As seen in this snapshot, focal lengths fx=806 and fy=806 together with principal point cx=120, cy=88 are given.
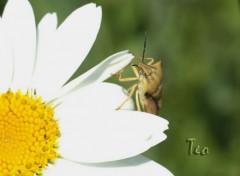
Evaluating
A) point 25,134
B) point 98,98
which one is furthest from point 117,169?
point 25,134

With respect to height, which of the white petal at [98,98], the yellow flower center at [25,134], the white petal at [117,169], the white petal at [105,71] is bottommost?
the white petal at [117,169]

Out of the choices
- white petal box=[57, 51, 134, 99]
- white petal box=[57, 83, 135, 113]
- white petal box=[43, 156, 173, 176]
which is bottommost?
white petal box=[43, 156, 173, 176]

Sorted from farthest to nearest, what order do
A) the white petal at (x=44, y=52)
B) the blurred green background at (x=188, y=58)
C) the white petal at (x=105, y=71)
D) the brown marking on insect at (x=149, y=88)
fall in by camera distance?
the blurred green background at (x=188, y=58)
the white petal at (x=44, y=52)
the white petal at (x=105, y=71)
the brown marking on insect at (x=149, y=88)

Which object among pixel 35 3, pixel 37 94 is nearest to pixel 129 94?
pixel 37 94

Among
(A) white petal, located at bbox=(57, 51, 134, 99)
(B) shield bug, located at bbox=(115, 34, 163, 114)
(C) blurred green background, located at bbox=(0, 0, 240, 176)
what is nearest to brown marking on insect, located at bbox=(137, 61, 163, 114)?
(B) shield bug, located at bbox=(115, 34, 163, 114)

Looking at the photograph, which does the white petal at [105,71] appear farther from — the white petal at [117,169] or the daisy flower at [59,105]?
the white petal at [117,169]

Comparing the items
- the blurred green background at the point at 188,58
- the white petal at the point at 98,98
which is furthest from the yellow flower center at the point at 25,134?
the blurred green background at the point at 188,58

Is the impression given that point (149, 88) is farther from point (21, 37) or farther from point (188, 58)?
point (188, 58)

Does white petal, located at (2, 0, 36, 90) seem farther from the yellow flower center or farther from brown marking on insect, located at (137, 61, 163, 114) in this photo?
brown marking on insect, located at (137, 61, 163, 114)
